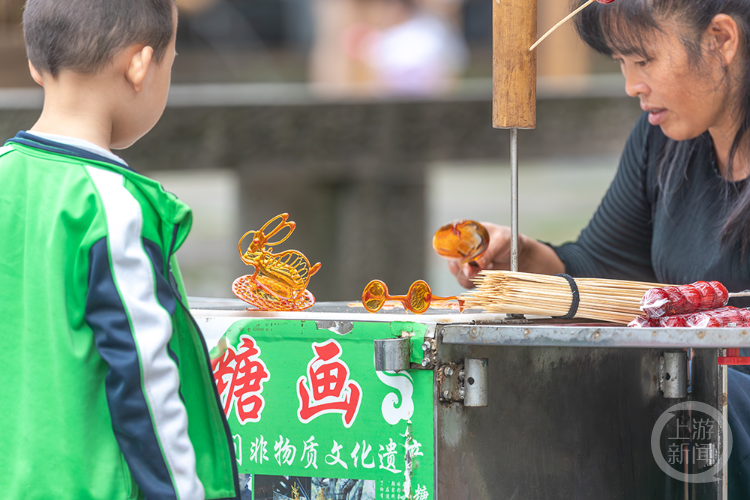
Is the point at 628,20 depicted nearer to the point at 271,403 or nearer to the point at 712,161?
the point at 712,161

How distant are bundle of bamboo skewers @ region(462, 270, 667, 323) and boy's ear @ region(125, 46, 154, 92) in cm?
54

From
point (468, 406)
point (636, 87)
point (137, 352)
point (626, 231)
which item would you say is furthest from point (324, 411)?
point (626, 231)

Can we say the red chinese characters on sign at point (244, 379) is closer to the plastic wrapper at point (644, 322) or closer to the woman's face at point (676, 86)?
the plastic wrapper at point (644, 322)

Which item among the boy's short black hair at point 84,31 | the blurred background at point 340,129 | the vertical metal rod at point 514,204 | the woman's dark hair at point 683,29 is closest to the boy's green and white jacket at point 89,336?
the boy's short black hair at point 84,31

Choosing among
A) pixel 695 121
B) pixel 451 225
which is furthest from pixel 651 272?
pixel 451 225

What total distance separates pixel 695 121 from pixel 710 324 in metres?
0.54

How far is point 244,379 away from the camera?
3.78 ft

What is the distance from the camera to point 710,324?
1.05 meters

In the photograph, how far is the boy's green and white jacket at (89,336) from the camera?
2.93 feet

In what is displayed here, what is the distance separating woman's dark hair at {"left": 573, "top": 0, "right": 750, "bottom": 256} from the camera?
4.57 ft

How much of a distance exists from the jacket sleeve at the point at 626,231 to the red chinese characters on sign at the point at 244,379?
2.72ft

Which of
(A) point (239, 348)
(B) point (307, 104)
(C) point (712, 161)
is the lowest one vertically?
(A) point (239, 348)

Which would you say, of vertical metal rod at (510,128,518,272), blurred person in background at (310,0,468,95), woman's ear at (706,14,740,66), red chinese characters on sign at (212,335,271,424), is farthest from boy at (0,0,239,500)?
blurred person in background at (310,0,468,95)

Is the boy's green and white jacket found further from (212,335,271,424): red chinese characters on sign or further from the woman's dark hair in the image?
the woman's dark hair
